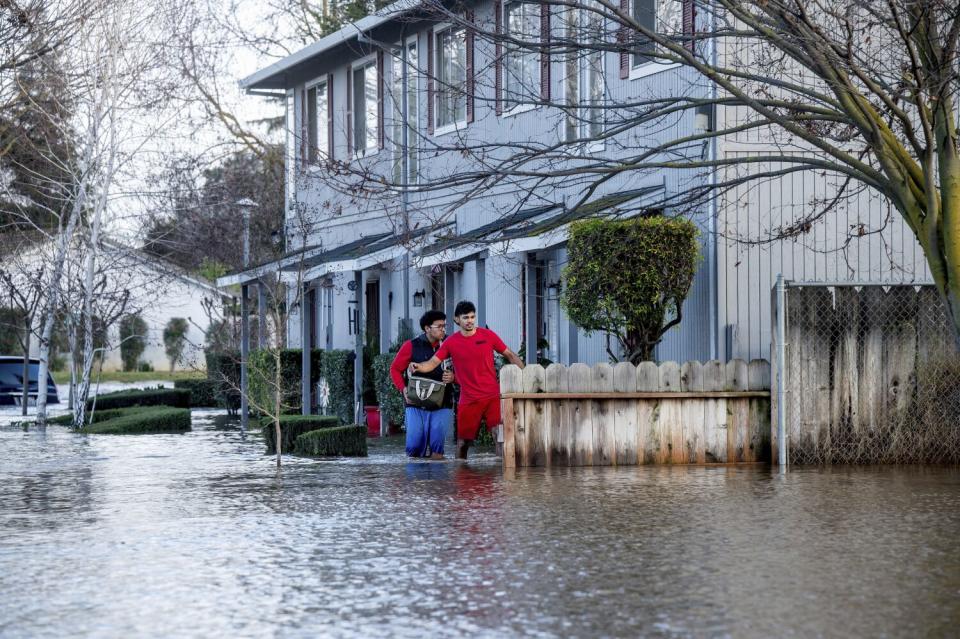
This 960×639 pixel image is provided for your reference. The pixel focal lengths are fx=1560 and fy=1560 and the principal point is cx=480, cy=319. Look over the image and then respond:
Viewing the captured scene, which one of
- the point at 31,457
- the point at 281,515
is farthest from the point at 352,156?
the point at 281,515

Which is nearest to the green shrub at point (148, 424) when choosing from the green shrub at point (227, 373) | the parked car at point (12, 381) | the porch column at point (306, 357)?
the porch column at point (306, 357)

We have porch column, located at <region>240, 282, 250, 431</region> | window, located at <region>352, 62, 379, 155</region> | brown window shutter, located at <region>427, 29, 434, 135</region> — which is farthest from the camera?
window, located at <region>352, 62, 379, 155</region>

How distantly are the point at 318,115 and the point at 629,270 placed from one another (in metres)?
14.2

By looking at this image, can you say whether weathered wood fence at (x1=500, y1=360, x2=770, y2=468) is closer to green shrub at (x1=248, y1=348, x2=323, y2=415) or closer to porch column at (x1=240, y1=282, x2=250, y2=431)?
porch column at (x1=240, y1=282, x2=250, y2=431)

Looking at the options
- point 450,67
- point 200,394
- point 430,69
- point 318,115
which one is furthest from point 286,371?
point 200,394

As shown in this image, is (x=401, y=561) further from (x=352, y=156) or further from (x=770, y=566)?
(x=352, y=156)

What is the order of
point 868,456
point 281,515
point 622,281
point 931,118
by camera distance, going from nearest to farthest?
1. point 281,515
2. point 931,118
3. point 868,456
4. point 622,281

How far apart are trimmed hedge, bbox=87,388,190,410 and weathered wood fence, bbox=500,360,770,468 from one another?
16.5 m

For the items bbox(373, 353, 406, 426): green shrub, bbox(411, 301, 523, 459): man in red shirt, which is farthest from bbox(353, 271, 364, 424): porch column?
bbox(411, 301, 523, 459): man in red shirt

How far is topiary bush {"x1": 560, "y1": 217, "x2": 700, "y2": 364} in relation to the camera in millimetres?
15812

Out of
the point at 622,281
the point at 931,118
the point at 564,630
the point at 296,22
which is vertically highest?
the point at 296,22

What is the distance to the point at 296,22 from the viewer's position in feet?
143

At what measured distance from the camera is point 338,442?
17156mm

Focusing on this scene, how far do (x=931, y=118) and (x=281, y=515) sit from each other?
6.83 metres
